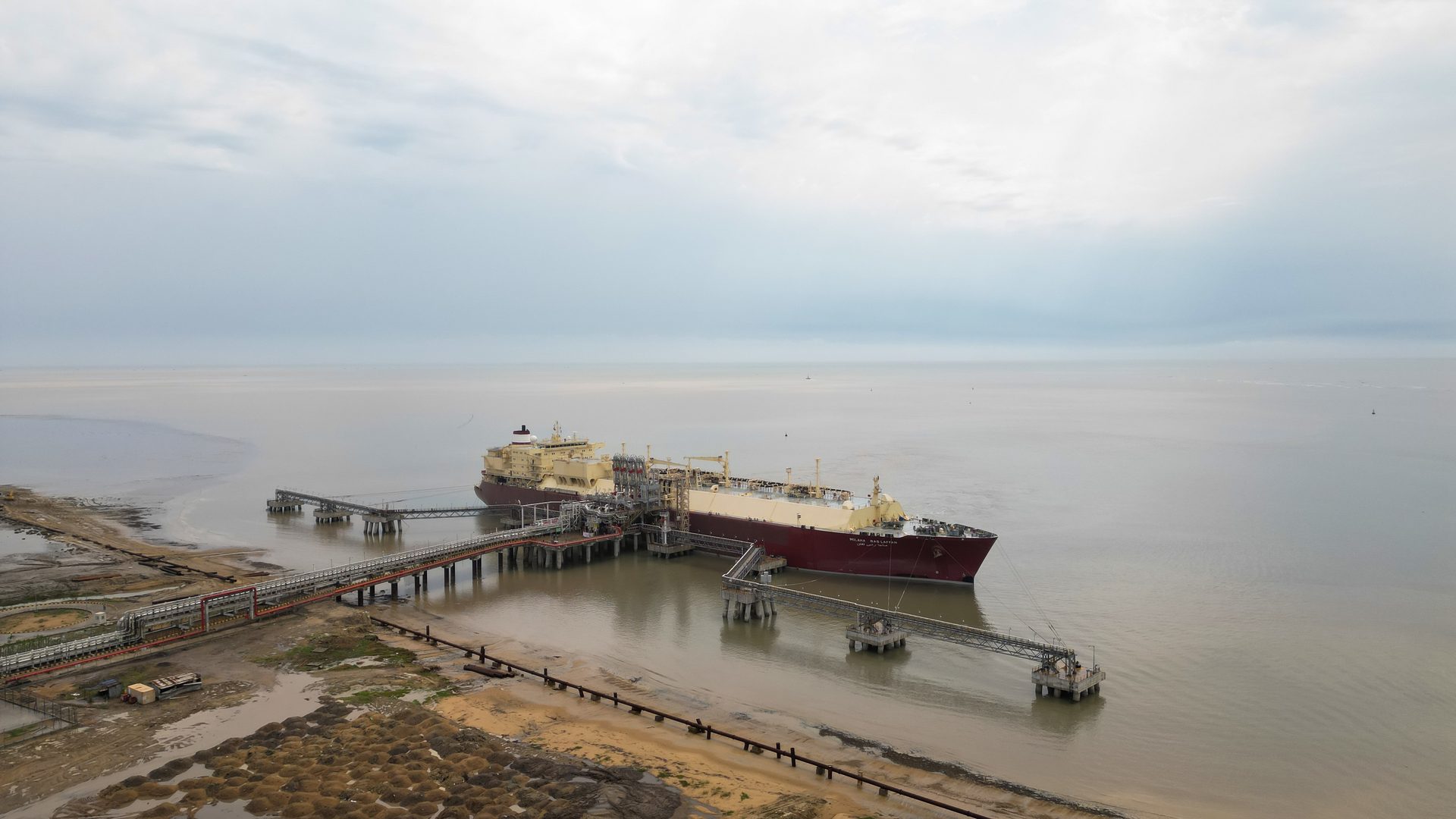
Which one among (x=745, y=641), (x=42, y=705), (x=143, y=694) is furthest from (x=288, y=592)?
(x=745, y=641)

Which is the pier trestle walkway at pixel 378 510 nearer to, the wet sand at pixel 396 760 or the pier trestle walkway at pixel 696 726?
the pier trestle walkway at pixel 696 726

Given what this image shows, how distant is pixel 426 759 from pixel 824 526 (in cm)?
2928

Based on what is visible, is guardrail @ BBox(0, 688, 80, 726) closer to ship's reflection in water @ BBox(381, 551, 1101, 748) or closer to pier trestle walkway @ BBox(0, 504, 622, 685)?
pier trestle walkway @ BBox(0, 504, 622, 685)

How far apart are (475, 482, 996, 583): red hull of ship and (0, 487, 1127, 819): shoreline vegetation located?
19.3 m

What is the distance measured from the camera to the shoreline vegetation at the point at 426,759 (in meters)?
22.1

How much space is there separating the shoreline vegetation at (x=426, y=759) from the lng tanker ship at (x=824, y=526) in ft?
63.7

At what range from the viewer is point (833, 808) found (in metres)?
22.5

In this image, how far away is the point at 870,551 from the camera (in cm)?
4778

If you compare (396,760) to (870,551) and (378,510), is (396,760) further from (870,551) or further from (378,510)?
(378,510)

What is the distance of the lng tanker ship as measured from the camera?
153 feet

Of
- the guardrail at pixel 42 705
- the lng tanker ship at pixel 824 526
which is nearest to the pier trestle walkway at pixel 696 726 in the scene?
the guardrail at pixel 42 705

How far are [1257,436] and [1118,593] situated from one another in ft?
324

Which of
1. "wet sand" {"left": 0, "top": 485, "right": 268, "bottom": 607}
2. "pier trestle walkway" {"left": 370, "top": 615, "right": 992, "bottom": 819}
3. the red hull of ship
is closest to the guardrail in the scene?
"pier trestle walkway" {"left": 370, "top": 615, "right": 992, "bottom": 819}

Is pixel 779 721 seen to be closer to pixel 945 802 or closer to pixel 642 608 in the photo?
pixel 945 802
